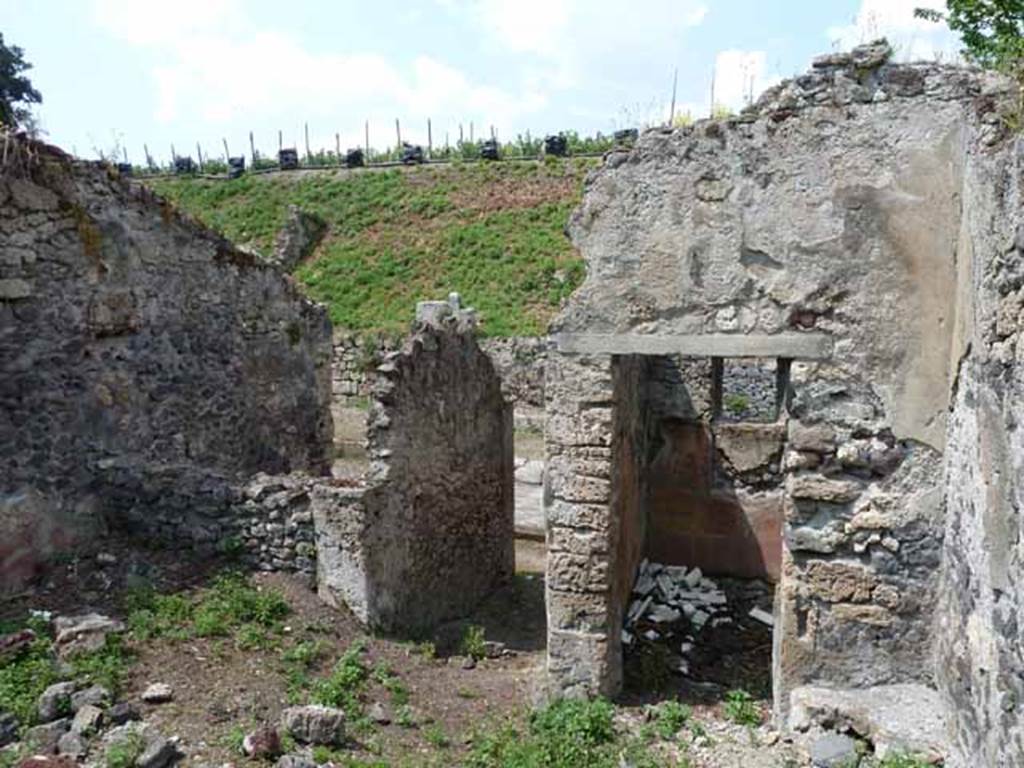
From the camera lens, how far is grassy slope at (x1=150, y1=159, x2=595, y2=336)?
74.3ft

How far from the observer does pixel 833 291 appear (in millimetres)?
4531

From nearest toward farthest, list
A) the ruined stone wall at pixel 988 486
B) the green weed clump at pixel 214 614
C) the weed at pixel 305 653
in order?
1. the ruined stone wall at pixel 988 486
2. the weed at pixel 305 653
3. the green weed clump at pixel 214 614

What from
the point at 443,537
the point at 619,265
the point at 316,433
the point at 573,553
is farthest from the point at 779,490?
the point at 316,433

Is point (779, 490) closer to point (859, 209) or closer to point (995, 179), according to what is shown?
point (859, 209)

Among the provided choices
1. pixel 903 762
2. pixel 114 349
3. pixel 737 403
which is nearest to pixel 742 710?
pixel 903 762

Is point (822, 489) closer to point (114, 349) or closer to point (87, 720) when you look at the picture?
point (87, 720)

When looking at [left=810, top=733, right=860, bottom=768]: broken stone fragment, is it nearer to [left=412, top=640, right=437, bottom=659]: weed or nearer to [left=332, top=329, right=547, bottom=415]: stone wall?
[left=412, top=640, right=437, bottom=659]: weed

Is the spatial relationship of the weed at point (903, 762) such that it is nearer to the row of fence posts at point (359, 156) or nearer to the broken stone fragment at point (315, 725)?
the broken stone fragment at point (315, 725)

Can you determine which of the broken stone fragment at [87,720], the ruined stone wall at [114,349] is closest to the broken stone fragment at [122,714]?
the broken stone fragment at [87,720]

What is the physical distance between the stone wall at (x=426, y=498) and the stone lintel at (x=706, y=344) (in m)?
2.15

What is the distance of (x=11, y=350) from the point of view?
688 cm

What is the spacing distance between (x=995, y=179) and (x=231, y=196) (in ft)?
104

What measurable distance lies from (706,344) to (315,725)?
3074mm

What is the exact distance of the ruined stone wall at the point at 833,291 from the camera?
4.35 metres
